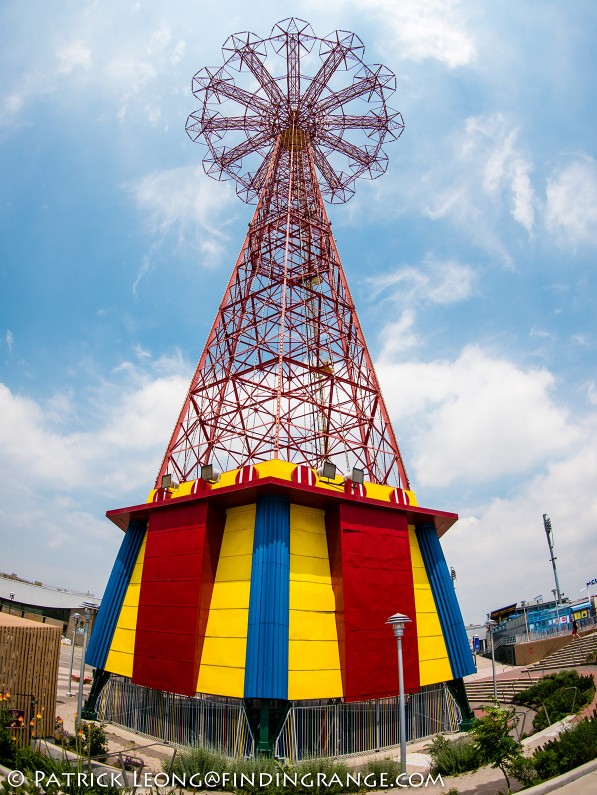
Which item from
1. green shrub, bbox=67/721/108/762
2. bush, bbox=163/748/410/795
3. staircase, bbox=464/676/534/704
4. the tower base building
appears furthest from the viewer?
staircase, bbox=464/676/534/704

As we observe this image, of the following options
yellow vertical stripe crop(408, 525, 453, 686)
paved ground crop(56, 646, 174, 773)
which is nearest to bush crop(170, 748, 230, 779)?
paved ground crop(56, 646, 174, 773)

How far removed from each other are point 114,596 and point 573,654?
27.0 meters

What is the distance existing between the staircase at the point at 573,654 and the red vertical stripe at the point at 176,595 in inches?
903

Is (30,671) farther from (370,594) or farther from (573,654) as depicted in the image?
(573,654)

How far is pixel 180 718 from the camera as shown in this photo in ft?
52.5

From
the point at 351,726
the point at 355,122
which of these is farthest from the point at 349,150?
the point at 351,726

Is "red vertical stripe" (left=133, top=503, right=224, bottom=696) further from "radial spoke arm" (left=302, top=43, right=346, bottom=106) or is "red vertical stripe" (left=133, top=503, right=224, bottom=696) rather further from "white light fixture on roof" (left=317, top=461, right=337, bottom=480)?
"radial spoke arm" (left=302, top=43, right=346, bottom=106)

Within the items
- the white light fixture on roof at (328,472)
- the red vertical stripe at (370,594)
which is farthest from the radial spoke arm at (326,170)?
the red vertical stripe at (370,594)

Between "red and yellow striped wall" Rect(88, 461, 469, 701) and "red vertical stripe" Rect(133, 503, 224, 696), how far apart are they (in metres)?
0.04

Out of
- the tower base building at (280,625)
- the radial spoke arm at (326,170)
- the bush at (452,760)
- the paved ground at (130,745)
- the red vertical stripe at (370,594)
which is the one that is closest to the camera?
the bush at (452,760)

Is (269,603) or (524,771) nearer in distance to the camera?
(524,771)

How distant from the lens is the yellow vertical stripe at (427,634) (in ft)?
59.0

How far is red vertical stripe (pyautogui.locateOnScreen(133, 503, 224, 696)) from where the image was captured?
624 inches

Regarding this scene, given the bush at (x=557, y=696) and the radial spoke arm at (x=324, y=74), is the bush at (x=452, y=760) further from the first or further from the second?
the radial spoke arm at (x=324, y=74)
